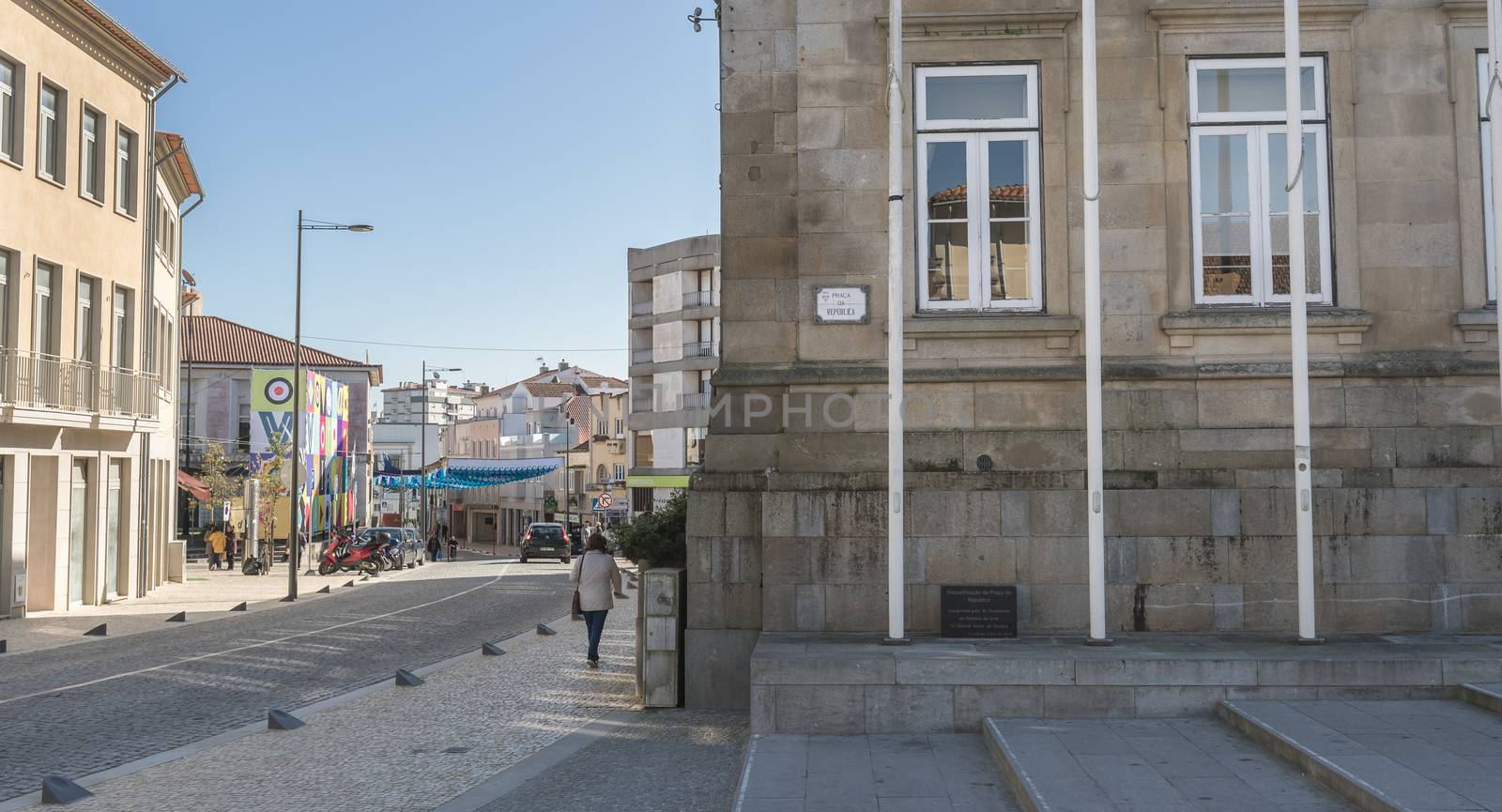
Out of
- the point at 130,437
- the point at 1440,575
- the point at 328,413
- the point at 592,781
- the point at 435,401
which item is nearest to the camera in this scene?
the point at 592,781

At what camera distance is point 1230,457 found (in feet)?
34.5

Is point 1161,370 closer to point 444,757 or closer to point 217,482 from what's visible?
point 444,757

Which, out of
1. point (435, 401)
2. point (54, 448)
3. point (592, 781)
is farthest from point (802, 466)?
point (435, 401)

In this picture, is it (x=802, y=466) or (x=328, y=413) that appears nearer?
(x=802, y=466)

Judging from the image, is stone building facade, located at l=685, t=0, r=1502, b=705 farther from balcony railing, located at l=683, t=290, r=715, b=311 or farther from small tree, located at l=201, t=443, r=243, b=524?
balcony railing, located at l=683, t=290, r=715, b=311

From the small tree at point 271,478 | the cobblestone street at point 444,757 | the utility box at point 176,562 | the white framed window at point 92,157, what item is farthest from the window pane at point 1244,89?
the small tree at point 271,478

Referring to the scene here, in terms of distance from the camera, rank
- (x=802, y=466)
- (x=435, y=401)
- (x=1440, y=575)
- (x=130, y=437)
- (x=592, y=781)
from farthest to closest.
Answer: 1. (x=435, y=401)
2. (x=130, y=437)
3. (x=802, y=466)
4. (x=1440, y=575)
5. (x=592, y=781)

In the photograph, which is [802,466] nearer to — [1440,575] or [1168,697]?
[1168,697]

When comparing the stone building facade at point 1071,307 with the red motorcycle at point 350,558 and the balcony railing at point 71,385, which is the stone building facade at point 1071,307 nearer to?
the balcony railing at point 71,385

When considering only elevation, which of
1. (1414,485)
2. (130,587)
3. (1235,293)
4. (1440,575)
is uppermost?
(1235,293)

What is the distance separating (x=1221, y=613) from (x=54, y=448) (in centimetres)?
2184

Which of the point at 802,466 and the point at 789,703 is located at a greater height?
the point at 802,466

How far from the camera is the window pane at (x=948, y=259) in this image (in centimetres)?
1092

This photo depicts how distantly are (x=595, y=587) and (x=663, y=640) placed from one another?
3.30 m
